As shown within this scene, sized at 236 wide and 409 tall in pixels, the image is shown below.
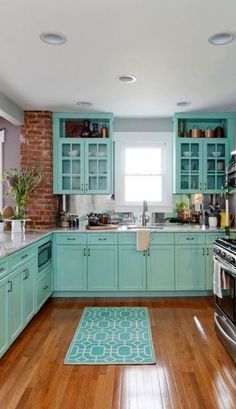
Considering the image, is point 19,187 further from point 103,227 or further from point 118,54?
point 118,54

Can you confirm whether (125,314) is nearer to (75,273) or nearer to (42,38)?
(75,273)

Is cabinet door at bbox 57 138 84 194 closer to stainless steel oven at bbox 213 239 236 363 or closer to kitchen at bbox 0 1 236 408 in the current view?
kitchen at bbox 0 1 236 408

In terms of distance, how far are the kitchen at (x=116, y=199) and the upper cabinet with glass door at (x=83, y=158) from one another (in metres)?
0.09

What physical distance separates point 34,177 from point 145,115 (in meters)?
1.86

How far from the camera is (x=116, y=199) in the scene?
17.5 ft

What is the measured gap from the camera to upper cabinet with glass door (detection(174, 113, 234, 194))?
499 cm

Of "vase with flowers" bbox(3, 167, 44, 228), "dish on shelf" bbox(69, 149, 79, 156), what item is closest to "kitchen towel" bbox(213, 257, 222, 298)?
"vase with flowers" bbox(3, 167, 44, 228)

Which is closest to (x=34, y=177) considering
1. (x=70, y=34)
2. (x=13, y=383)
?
(x=70, y=34)

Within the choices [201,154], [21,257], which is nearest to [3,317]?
[21,257]

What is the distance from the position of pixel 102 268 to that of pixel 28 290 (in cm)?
133

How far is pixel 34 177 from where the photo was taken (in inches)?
190

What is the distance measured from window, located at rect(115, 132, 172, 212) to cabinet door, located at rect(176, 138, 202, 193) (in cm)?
28

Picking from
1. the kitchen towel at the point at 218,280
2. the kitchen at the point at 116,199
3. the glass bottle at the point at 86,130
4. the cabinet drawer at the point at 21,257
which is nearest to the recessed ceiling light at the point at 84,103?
the kitchen at the point at 116,199

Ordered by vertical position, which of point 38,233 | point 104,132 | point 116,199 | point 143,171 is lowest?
point 38,233
